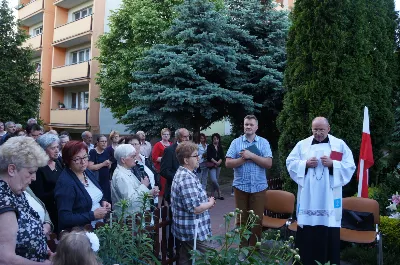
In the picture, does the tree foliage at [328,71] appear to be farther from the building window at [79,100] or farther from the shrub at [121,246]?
the building window at [79,100]

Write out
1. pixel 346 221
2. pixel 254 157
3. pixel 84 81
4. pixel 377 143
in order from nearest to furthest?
pixel 254 157 → pixel 346 221 → pixel 377 143 → pixel 84 81

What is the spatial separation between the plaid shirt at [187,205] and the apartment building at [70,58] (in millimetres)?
20592

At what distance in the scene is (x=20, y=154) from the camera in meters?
2.56

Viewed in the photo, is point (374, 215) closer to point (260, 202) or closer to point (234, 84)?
point (260, 202)

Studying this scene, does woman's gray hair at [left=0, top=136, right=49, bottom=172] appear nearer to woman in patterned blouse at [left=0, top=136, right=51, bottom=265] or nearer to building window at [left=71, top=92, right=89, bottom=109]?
woman in patterned blouse at [left=0, top=136, right=51, bottom=265]

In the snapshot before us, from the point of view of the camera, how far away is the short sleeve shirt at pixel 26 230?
240 centimetres

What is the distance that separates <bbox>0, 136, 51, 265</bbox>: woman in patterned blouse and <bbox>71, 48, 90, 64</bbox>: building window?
80.2 feet

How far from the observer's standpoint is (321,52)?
7512 mm

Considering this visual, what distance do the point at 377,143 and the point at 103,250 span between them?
7.67 meters

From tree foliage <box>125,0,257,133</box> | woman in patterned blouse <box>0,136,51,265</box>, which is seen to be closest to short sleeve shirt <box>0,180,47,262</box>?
woman in patterned blouse <box>0,136,51,265</box>

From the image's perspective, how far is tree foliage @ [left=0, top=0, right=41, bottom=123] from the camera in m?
19.0

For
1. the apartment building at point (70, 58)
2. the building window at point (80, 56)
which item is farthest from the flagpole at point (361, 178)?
the building window at point (80, 56)

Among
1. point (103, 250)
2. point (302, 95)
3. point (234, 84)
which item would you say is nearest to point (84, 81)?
point (234, 84)

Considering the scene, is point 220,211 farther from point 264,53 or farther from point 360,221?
point 264,53
